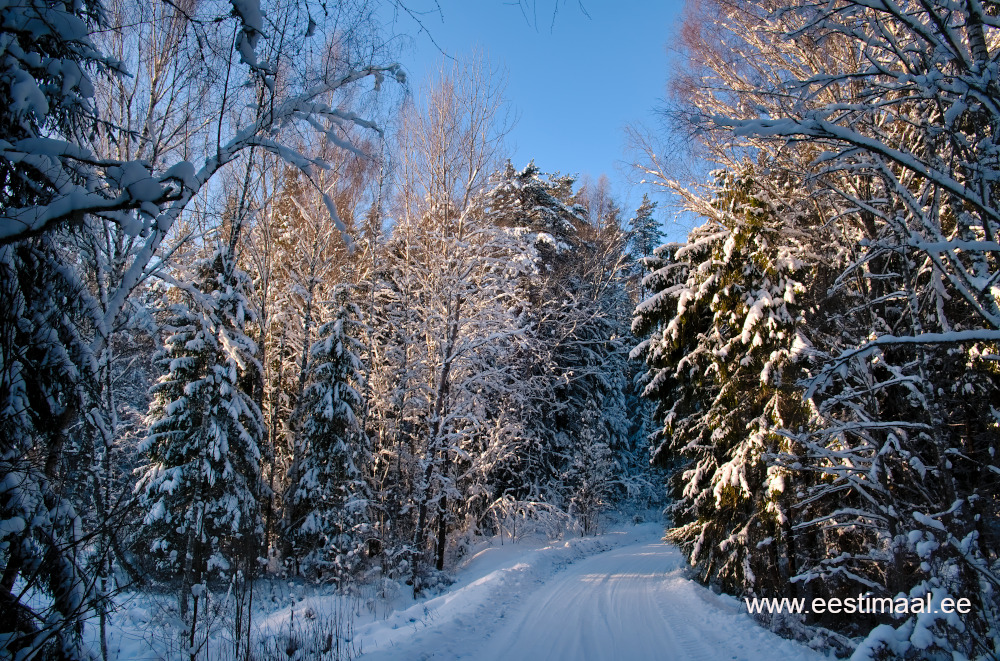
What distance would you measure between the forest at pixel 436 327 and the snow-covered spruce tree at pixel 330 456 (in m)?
0.09

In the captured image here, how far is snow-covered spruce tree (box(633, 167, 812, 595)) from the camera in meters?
8.77

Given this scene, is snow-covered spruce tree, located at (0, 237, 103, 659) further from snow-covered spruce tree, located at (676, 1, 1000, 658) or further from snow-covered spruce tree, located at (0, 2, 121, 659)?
snow-covered spruce tree, located at (676, 1, 1000, 658)

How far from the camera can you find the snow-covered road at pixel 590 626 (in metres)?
6.04

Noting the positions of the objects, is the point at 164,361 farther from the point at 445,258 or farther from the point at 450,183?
the point at 450,183

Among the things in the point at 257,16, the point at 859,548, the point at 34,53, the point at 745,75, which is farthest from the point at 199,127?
the point at 859,548

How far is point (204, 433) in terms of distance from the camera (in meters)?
10.8

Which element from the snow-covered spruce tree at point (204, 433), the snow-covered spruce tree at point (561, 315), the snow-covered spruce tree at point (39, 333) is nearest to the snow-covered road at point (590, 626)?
the snow-covered spruce tree at point (39, 333)

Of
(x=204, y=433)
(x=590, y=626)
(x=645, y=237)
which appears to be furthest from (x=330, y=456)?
(x=645, y=237)

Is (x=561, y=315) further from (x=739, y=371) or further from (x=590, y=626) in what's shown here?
(x=590, y=626)

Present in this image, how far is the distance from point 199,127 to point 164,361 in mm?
6185

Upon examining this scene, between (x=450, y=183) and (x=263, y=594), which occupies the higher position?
(x=450, y=183)

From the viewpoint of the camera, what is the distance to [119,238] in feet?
22.4

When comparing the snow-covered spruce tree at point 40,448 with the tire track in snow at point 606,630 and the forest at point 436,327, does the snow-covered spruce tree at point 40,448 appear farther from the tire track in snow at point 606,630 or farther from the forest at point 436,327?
the tire track in snow at point 606,630

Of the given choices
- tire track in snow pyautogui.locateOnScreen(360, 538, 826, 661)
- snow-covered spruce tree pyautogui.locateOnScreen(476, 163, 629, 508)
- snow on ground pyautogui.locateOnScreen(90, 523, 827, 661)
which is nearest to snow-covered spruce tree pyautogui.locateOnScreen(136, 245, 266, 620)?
snow on ground pyautogui.locateOnScreen(90, 523, 827, 661)
